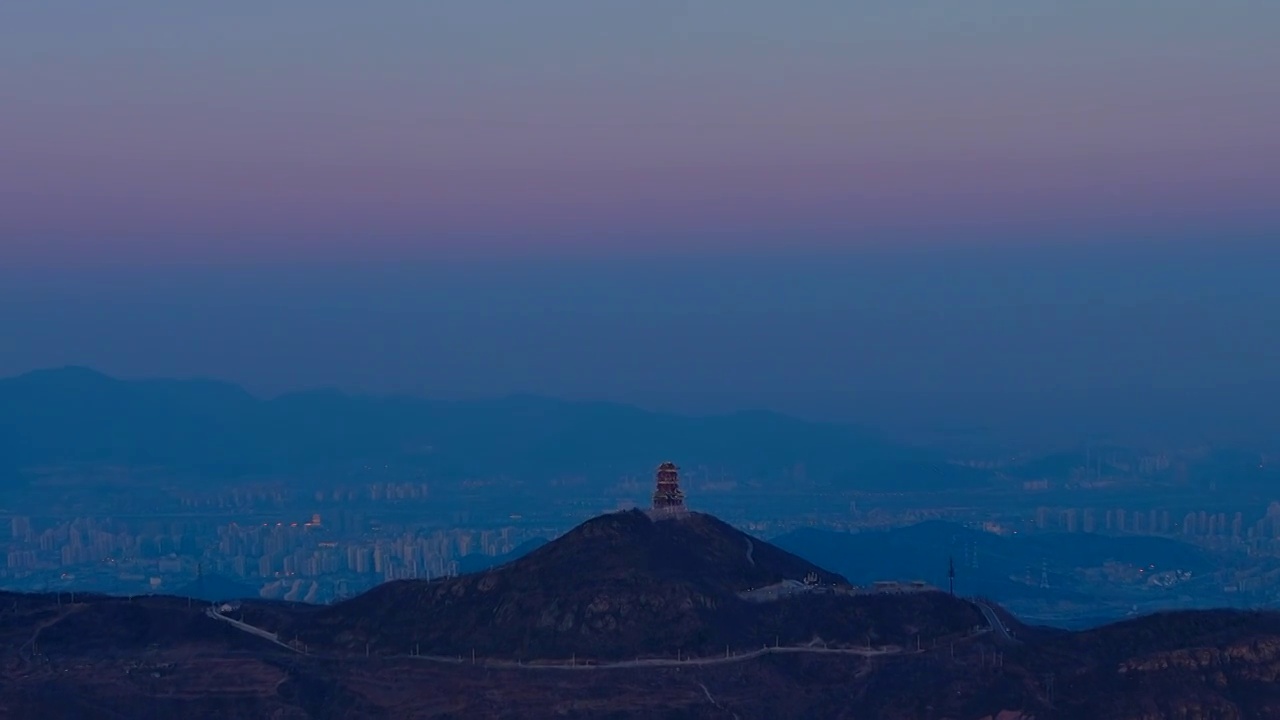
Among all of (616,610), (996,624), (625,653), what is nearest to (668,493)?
(616,610)

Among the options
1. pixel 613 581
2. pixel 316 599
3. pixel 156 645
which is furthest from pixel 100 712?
pixel 316 599

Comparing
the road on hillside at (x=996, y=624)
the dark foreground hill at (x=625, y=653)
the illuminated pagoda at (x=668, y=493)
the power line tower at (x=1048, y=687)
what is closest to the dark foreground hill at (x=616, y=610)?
the dark foreground hill at (x=625, y=653)

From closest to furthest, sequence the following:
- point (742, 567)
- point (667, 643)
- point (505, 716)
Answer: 1. point (505, 716)
2. point (667, 643)
3. point (742, 567)

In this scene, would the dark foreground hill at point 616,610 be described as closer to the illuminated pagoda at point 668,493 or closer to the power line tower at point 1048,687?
the illuminated pagoda at point 668,493

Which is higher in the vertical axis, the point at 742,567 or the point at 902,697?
the point at 742,567

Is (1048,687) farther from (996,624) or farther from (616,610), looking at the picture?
(616,610)

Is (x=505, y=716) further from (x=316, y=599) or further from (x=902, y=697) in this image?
(x=316, y=599)
